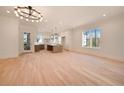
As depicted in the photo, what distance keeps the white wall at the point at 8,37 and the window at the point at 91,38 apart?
6.68 metres

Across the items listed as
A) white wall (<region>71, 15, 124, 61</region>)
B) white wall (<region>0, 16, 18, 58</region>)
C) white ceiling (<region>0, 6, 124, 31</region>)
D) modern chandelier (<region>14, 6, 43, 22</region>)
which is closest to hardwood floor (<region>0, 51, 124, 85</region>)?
white wall (<region>71, 15, 124, 61</region>)

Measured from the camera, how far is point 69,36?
572 inches

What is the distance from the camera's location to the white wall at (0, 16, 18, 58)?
7438 mm

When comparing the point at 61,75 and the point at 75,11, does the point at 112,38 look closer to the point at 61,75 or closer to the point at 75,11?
the point at 75,11

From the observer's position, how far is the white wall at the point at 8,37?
293 inches

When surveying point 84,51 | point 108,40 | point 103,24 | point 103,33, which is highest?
point 103,24

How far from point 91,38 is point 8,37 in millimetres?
7282

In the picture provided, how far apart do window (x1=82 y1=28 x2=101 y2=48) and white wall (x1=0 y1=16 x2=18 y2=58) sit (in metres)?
6.68

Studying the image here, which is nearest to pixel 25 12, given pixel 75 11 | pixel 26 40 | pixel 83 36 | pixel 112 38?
pixel 75 11

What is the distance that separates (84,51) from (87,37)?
1.49 m
